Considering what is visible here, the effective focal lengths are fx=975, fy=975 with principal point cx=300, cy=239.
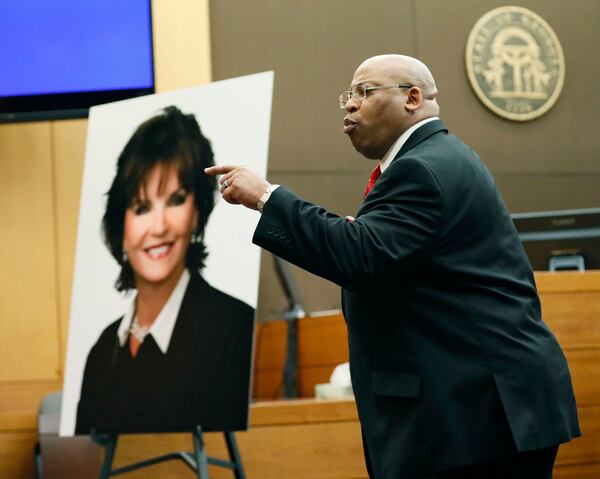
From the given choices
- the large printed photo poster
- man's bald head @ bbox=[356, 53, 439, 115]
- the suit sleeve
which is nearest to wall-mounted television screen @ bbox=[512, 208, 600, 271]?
the large printed photo poster

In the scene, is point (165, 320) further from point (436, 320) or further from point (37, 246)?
point (37, 246)

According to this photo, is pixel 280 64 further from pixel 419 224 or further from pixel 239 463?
pixel 419 224

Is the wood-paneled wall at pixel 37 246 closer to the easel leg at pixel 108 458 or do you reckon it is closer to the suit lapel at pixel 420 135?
the easel leg at pixel 108 458

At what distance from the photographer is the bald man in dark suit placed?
1.68 m

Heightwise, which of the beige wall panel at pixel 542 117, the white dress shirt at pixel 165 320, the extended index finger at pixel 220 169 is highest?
the beige wall panel at pixel 542 117

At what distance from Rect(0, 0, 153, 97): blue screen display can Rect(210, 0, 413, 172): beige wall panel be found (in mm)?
1136

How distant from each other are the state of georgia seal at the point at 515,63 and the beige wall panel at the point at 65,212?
2412mm

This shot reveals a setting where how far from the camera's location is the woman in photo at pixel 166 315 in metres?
2.94

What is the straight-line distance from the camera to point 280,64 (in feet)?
18.0

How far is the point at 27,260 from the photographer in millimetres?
4777

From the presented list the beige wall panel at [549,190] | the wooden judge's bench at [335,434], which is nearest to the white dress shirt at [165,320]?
the wooden judge's bench at [335,434]

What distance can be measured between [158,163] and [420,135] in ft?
5.02

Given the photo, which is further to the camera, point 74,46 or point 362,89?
point 74,46

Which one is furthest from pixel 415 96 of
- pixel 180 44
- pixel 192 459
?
pixel 180 44
